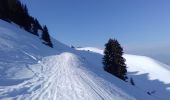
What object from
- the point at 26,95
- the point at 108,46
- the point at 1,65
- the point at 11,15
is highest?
the point at 11,15

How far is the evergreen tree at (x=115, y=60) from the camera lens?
49500 millimetres

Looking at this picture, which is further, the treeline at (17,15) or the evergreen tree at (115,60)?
the treeline at (17,15)

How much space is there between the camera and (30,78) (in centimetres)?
2011

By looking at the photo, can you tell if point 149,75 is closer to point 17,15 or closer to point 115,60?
point 115,60

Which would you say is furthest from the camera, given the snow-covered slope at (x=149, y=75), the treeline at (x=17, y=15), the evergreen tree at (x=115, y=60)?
the treeline at (x=17, y=15)

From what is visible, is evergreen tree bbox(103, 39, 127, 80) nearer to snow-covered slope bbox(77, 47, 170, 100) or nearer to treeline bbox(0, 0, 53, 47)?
snow-covered slope bbox(77, 47, 170, 100)

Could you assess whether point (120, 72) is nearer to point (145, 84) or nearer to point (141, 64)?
point (145, 84)

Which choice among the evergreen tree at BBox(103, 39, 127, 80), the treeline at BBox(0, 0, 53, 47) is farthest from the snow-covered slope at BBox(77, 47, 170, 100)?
the treeline at BBox(0, 0, 53, 47)

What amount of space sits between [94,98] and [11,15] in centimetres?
7036

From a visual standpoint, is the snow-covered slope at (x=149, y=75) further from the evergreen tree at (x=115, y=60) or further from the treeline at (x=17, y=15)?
the treeline at (x=17, y=15)

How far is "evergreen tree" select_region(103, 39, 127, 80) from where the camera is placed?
49.5 m

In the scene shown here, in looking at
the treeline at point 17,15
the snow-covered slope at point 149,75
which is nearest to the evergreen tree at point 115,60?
the snow-covered slope at point 149,75

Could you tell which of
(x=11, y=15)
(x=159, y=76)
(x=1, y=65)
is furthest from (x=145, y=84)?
(x=1, y=65)

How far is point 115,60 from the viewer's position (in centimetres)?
5019
